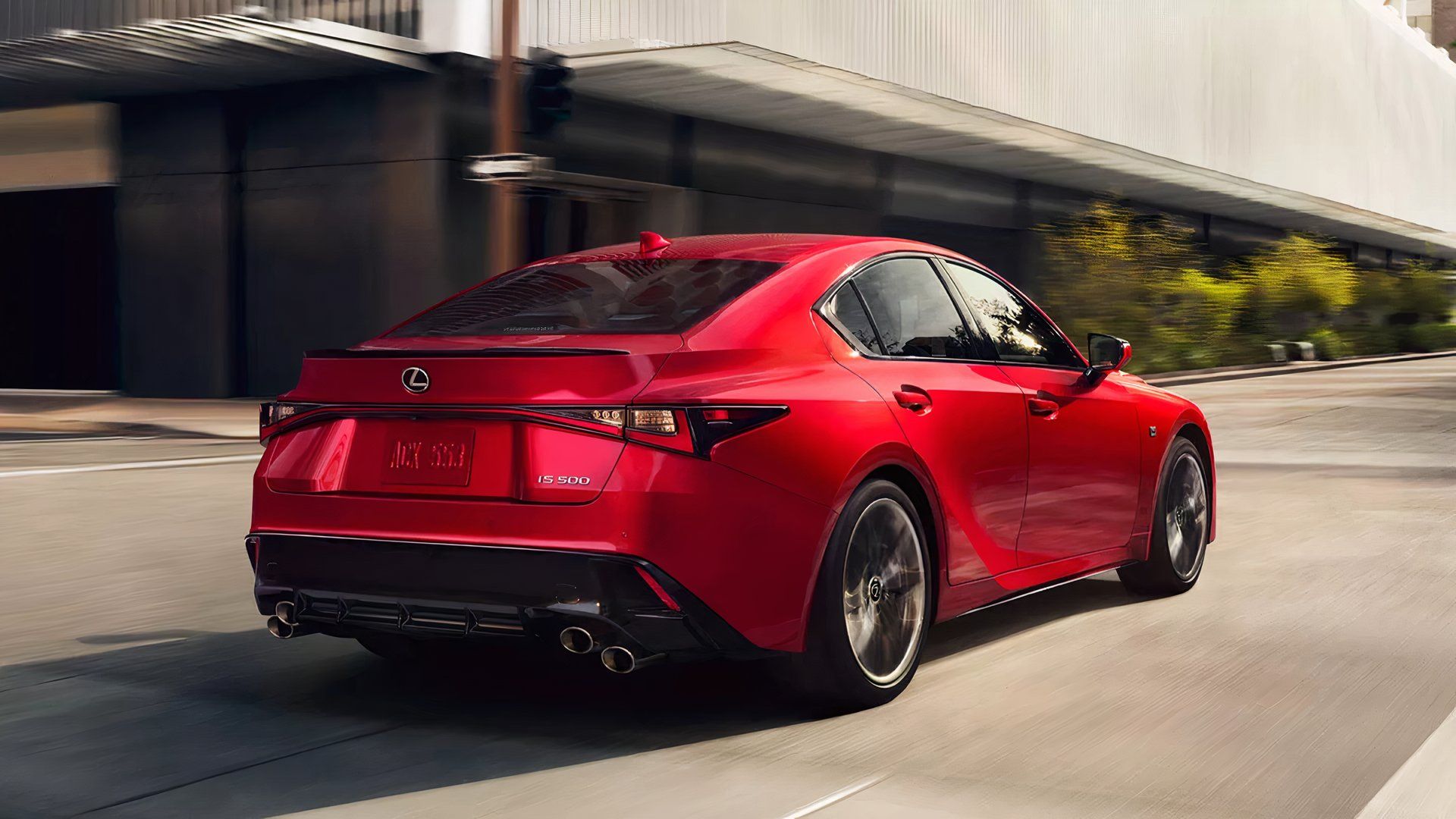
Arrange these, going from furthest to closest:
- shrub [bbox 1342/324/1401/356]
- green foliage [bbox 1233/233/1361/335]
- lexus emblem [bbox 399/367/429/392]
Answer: shrub [bbox 1342/324/1401/356] < green foliage [bbox 1233/233/1361/335] < lexus emblem [bbox 399/367/429/392]

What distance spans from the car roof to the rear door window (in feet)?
0.17

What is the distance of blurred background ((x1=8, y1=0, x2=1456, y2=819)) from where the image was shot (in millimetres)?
4652

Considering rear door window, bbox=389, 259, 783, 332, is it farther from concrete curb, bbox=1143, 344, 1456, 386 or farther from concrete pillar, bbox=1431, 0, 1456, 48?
concrete pillar, bbox=1431, 0, 1456, 48

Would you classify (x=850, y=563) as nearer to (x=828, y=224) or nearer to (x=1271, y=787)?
(x=1271, y=787)

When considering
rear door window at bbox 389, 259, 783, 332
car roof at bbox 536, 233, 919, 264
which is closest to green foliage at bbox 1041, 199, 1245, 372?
car roof at bbox 536, 233, 919, 264

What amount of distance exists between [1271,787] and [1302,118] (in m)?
48.8

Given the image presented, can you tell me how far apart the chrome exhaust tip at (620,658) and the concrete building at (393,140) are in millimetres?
16912

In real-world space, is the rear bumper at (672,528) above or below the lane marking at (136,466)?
above

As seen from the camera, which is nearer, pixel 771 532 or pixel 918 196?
pixel 771 532

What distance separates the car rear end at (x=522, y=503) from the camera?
4.56m

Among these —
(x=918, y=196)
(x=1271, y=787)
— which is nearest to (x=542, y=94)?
(x=1271, y=787)

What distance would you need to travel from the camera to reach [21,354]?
28672 millimetres

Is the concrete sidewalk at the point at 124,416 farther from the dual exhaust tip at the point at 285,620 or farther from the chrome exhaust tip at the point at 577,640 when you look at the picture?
the chrome exhaust tip at the point at 577,640

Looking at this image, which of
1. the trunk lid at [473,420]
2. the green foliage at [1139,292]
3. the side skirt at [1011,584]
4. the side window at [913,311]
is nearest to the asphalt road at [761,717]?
the side skirt at [1011,584]
